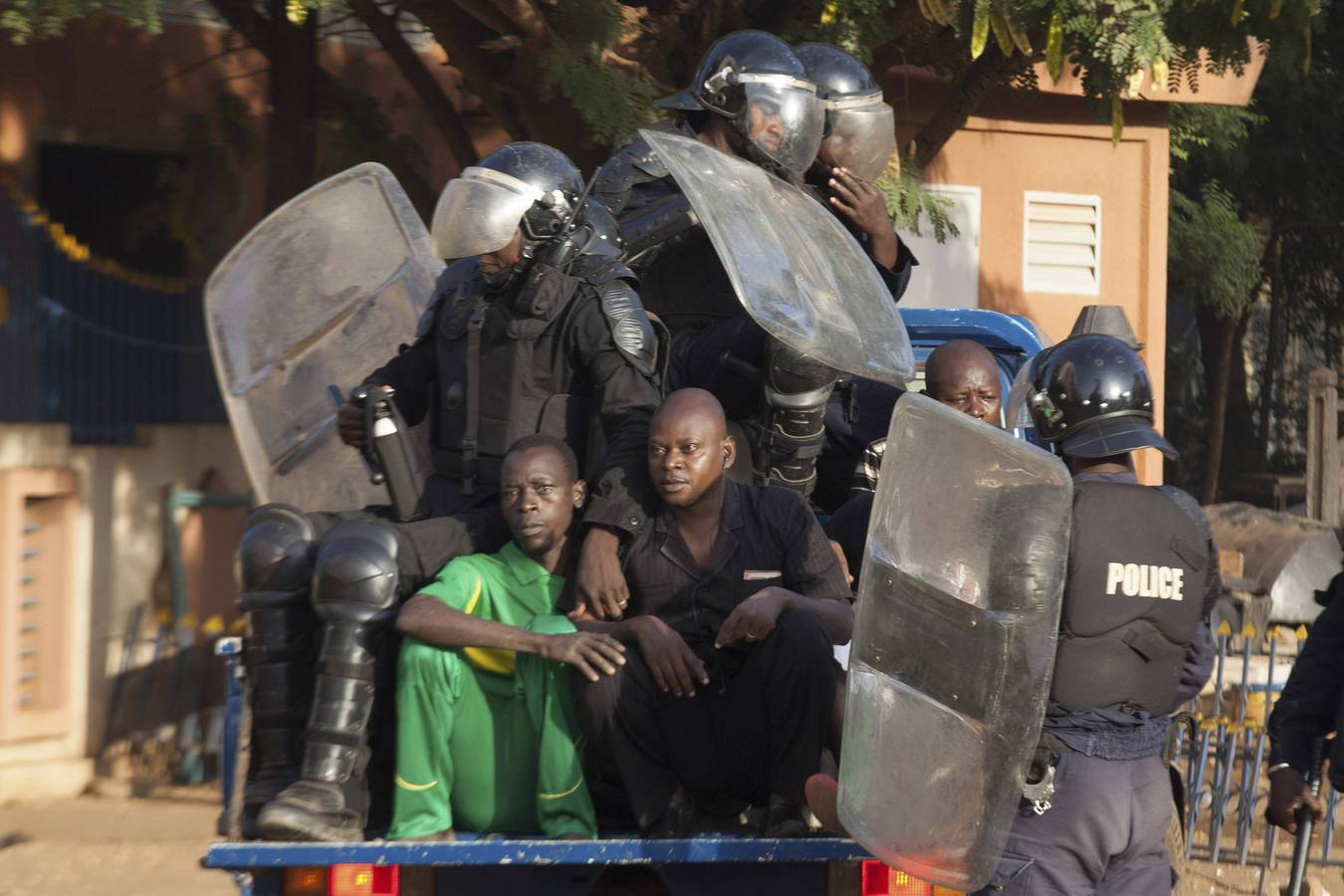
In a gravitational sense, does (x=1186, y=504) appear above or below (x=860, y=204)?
below

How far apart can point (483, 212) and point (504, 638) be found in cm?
118

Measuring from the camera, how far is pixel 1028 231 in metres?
10.7

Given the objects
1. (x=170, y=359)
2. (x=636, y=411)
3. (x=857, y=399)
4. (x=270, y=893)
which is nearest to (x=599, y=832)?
(x=270, y=893)

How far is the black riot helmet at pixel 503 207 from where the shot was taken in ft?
14.0

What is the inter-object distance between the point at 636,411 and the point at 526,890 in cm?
112

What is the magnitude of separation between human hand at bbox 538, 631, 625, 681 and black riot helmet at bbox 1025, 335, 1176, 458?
94 cm

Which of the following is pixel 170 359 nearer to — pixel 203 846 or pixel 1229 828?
pixel 203 846

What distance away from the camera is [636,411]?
409 centimetres

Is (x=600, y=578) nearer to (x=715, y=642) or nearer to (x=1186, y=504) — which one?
(x=715, y=642)

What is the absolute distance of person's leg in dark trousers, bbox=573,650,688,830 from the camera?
3.54 metres

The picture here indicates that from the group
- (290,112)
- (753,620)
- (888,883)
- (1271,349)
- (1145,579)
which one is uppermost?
(290,112)

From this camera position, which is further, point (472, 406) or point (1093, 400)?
point (472, 406)

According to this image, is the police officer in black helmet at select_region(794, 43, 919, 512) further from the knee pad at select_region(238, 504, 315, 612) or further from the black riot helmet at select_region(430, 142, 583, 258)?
the knee pad at select_region(238, 504, 315, 612)

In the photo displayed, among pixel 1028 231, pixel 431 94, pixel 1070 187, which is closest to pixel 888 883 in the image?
pixel 431 94
